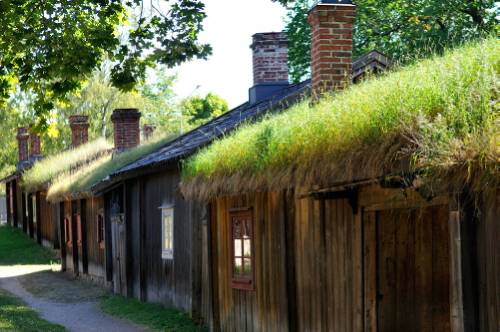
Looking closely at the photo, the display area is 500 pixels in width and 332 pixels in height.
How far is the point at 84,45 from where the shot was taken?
1431 centimetres

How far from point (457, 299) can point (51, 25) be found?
31.4ft

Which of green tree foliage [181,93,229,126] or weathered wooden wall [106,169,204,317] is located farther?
green tree foliage [181,93,229,126]

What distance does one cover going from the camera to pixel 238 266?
1292 cm

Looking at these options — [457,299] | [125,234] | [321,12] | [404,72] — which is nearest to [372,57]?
[321,12]

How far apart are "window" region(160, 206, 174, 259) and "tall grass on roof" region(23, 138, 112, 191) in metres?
13.1

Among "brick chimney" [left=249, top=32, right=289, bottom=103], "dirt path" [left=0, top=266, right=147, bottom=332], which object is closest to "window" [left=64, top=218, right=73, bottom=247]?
"dirt path" [left=0, top=266, right=147, bottom=332]

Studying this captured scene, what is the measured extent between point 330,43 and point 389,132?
4944mm

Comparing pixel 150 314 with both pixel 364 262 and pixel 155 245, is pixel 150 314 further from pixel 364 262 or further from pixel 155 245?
pixel 364 262

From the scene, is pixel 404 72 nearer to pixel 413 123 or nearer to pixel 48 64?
pixel 413 123

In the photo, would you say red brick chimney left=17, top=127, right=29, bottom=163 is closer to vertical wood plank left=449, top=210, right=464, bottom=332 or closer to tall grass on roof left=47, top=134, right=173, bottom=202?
tall grass on roof left=47, top=134, right=173, bottom=202

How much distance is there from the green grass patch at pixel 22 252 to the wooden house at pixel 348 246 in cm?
2062

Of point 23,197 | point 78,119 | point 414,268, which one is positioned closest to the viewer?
point 414,268

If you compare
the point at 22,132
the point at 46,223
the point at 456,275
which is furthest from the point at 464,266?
the point at 22,132

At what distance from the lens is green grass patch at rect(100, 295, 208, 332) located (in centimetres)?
1562
